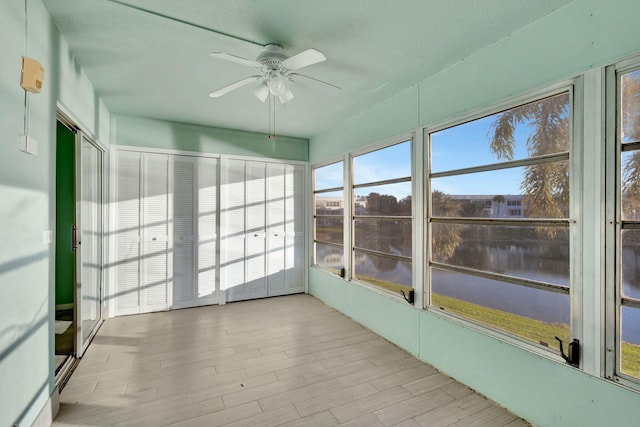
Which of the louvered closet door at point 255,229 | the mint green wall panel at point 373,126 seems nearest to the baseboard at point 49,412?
the louvered closet door at point 255,229

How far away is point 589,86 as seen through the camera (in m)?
1.78

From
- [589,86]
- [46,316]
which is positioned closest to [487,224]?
[589,86]

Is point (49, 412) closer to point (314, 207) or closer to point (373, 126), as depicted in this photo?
point (373, 126)

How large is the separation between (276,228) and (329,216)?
954 mm

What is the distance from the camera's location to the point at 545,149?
80.8 inches

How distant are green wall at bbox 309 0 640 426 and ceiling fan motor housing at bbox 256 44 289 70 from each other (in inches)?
57.0

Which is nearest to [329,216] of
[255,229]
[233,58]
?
[255,229]

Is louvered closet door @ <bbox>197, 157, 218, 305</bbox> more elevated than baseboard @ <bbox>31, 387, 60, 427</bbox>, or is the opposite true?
louvered closet door @ <bbox>197, 157, 218, 305</bbox>

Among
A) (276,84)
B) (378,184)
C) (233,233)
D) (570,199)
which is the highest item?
(276,84)

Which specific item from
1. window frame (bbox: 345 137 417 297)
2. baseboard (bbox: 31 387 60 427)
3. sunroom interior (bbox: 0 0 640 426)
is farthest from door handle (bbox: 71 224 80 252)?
window frame (bbox: 345 137 417 297)

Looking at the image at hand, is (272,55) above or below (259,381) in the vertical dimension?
above

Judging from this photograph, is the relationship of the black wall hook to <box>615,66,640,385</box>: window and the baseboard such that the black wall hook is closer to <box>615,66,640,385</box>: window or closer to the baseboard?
<box>615,66,640,385</box>: window

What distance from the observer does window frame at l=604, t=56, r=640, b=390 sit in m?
1.68

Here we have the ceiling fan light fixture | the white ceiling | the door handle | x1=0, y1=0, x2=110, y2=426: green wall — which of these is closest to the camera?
x1=0, y1=0, x2=110, y2=426: green wall
